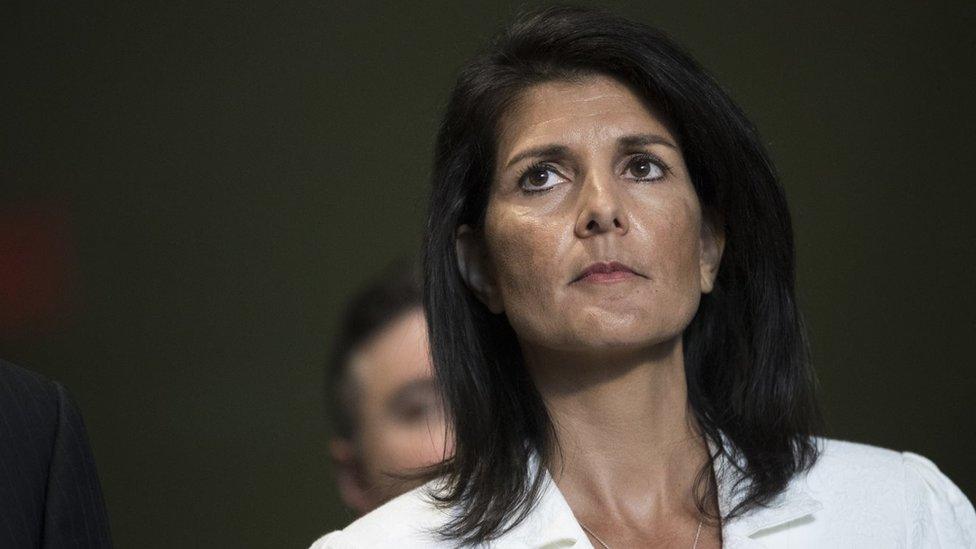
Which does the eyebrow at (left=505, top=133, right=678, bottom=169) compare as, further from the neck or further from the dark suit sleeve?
the dark suit sleeve

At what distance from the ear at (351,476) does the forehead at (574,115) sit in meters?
0.95

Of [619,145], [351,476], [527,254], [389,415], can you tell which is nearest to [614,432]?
[527,254]

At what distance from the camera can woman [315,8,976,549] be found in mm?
2574

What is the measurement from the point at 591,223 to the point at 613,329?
149 mm

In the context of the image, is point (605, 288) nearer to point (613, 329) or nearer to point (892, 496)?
point (613, 329)

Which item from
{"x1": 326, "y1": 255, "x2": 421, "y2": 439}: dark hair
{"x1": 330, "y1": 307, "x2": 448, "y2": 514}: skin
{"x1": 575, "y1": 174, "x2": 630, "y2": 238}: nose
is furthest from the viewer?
{"x1": 326, "y1": 255, "x2": 421, "y2": 439}: dark hair

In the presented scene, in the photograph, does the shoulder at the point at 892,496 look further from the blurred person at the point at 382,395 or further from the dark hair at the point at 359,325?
the dark hair at the point at 359,325

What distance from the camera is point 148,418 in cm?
493

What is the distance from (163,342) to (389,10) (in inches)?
42.9

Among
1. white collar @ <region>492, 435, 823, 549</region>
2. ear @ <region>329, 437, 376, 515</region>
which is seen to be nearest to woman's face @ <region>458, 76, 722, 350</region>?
white collar @ <region>492, 435, 823, 549</region>

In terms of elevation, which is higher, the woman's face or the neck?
the woman's face

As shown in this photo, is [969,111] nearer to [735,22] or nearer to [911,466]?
[735,22]

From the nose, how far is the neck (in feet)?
0.61

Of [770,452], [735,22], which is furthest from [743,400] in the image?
[735,22]
